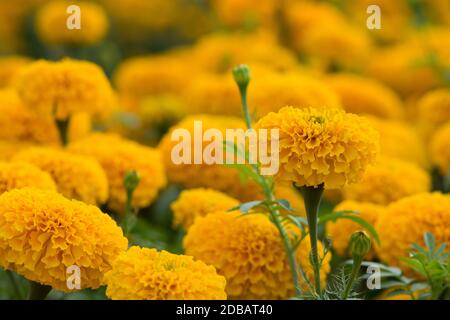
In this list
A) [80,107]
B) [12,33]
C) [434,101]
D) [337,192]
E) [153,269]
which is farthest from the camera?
[12,33]

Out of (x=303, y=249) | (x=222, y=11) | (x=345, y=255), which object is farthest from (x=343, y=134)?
(x=222, y=11)

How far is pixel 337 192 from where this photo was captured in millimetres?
2479

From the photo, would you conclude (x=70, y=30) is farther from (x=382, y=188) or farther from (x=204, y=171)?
(x=382, y=188)

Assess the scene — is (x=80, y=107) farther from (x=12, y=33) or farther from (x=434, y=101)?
(x=12, y=33)

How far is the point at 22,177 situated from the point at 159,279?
21.2 inches

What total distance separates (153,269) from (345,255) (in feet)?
2.55

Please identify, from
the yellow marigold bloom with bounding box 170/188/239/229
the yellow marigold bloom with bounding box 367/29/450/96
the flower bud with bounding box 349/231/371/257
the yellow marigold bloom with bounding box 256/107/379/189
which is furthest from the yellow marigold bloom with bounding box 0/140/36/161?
the yellow marigold bloom with bounding box 367/29/450/96

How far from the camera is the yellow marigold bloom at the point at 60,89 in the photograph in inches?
84.9

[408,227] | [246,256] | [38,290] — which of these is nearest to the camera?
[38,290]

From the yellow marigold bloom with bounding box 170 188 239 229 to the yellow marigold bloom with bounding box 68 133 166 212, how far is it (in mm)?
129

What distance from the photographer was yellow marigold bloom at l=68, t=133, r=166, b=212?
2080mm

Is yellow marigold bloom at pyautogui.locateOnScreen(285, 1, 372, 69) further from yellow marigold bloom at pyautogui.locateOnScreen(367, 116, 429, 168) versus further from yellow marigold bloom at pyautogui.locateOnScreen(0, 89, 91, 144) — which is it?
yellow marigold bloom at pyautogui.locateOnScreen(0, 89, 91, 144)

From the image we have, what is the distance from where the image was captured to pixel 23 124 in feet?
7.32

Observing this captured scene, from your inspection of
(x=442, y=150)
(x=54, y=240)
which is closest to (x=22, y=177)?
(x=54, y=240)
